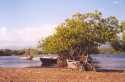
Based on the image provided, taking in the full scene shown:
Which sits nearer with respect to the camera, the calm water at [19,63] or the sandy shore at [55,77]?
the sandy shore at [55,77]

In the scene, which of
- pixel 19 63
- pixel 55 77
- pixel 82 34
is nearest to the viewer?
pixel 55 77

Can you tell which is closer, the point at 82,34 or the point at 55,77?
the point at 55,77

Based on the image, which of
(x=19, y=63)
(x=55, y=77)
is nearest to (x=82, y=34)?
(x=55, y=77)

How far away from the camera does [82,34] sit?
158ft

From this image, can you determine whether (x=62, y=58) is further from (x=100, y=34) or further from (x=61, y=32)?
(x=100, y=34)

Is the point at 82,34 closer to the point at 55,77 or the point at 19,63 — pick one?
the point at 55,77

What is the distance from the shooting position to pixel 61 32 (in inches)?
1962

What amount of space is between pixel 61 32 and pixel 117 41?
27.1 feet

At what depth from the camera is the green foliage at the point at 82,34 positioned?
46.9 metres

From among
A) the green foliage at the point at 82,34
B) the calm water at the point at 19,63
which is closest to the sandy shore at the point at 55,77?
the green foliage at the point at 82,34

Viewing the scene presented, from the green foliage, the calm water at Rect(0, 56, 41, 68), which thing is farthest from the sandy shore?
the calm water at Rect(0, 56, 41, 68)

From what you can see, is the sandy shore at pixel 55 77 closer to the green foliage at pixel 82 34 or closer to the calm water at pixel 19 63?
the green foliage at pixel 82 34

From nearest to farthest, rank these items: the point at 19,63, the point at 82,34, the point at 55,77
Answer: the point at 55,77 → the point at 82,34 → the point at 19,63

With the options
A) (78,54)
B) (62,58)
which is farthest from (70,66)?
(62,58)
